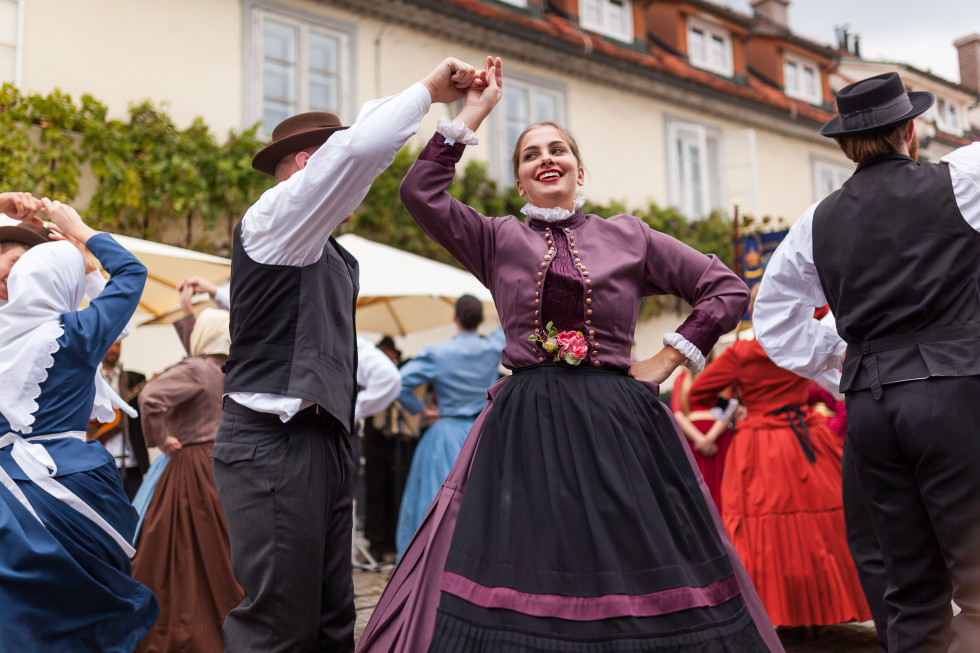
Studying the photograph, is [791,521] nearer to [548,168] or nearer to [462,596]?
[548,168]

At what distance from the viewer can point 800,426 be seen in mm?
4578

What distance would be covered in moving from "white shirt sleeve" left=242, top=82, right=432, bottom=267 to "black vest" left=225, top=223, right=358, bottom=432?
0.18 feet

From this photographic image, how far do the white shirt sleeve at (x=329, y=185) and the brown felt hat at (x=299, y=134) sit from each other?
465mm

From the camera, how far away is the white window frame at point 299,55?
9.41 meters

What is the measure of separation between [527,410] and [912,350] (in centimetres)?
125

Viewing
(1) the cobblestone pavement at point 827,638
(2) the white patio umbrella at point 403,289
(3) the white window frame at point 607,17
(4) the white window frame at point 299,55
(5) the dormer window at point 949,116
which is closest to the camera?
(1) the cobblestone pavement at point 827,638

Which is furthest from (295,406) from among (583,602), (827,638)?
(827,638)

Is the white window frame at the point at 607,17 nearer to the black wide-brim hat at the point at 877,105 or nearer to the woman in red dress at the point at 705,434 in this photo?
the woman in red dress at the point at 705,434

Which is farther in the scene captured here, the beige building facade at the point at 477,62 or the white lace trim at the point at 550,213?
the beige building facade at the point at 477,62

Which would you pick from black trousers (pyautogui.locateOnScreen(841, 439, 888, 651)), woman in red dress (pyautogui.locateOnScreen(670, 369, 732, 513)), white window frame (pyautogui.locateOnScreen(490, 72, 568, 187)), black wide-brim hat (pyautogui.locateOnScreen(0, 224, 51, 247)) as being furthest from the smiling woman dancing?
white window frame (pyautogui.locateOnScreen(490, 72, 568, 187))

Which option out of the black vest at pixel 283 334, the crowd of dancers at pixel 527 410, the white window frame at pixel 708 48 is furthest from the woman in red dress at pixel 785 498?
the white window frame at pixel 708 48

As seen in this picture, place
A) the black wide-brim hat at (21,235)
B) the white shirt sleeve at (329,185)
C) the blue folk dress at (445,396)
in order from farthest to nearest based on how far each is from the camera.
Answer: the blue folk dress at (445,396), the black wide-brim hat at (21,235), the white shirt sleeve at (329,185)

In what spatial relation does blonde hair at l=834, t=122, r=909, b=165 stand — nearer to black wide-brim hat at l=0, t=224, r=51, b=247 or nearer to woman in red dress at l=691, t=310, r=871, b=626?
woman in red dress at l=691, t=310, r=871, b=626

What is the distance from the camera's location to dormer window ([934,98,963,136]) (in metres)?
17.1
